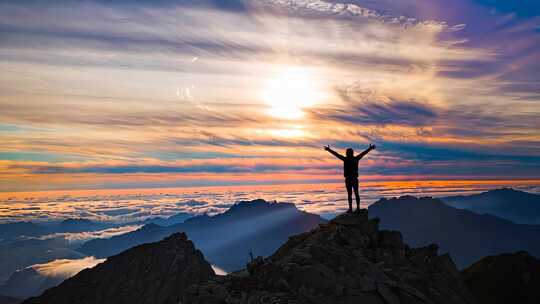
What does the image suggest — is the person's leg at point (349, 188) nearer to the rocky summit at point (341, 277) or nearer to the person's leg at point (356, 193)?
the person's leg at point (356, 193)

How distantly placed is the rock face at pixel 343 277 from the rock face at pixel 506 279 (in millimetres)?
115489

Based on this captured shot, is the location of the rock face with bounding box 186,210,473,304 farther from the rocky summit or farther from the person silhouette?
the person silhouette

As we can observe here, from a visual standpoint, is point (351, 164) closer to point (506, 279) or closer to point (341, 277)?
point (341, 277)

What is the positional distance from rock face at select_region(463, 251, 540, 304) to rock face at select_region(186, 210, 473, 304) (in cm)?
11549

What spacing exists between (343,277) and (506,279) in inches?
5708

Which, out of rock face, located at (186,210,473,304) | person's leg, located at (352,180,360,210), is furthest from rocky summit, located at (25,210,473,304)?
person's leg, located at (352,180,360,210)

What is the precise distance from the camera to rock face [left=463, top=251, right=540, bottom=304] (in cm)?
14023

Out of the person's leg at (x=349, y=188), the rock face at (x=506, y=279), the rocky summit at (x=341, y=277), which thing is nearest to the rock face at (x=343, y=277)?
the rocky summit at (x=341, y=277)

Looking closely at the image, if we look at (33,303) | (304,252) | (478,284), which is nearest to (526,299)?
(478,284)

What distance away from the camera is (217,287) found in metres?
30.0

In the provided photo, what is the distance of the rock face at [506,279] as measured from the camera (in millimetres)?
140225

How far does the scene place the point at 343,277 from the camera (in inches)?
1177

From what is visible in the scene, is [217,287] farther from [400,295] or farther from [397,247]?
[397,247]

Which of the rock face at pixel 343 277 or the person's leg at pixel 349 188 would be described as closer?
the rock face at pixel 343 277
